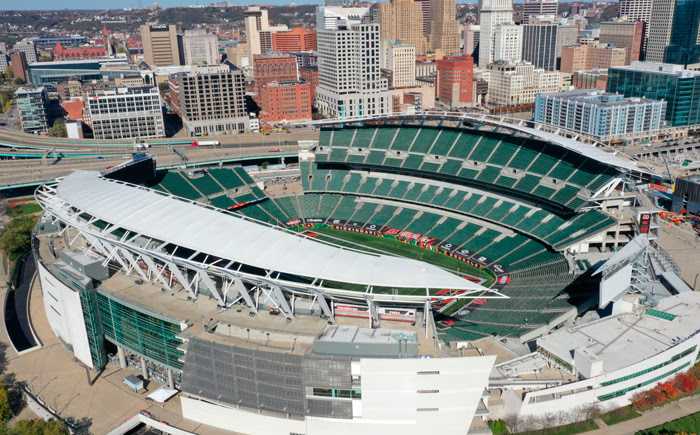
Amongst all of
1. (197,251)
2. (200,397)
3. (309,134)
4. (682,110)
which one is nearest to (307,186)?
(309,134)

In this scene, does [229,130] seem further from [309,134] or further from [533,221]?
[533,221]

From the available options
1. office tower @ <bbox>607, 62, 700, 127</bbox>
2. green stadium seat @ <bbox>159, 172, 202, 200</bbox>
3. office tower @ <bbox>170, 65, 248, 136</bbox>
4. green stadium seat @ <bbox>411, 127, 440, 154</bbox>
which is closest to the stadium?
green stadium seat @ <bbox>411, 127, 440, 154</bbox>

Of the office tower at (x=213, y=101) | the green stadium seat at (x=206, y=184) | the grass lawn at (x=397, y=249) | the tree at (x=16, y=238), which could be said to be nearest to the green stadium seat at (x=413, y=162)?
the grass lawn at (x=397, y=249)

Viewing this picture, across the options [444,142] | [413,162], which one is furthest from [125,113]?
[444,142]

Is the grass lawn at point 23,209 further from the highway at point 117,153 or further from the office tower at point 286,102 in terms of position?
the office tower at point 286,102

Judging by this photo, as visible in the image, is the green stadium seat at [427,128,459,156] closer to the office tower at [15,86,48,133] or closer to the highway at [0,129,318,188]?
the highway at [0,129,318,188]

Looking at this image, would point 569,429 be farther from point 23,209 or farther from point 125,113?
point 125,113
